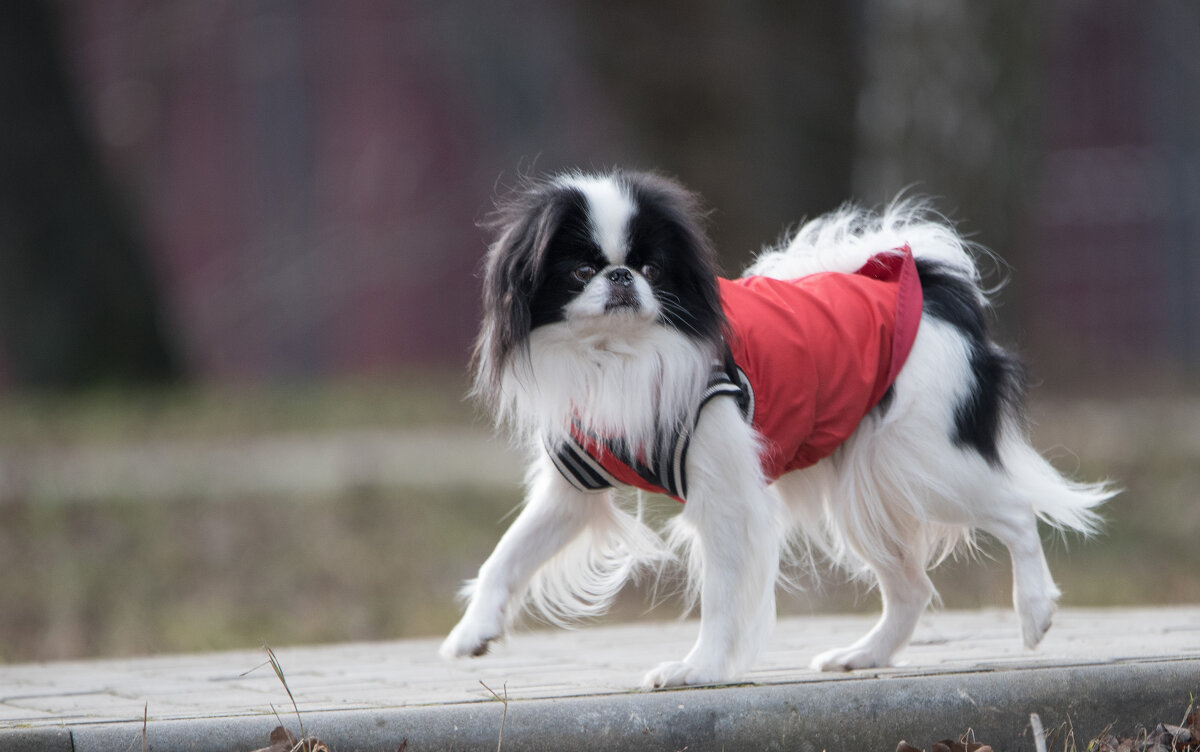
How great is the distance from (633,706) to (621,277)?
1.06 m

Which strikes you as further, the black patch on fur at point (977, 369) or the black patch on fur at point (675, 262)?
the black patch on fur at point (977, 369)

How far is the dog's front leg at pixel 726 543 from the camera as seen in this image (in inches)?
145

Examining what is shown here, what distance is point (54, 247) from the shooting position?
1313 cm

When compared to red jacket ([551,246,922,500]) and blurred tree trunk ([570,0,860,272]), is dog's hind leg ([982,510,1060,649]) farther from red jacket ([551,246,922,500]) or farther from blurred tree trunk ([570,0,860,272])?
blurred tree trunk ([570,0,860,272])

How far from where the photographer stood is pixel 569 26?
12.7 metres

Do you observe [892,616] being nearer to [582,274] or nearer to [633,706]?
[633,706]

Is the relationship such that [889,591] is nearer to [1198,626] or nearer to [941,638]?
[941,638]

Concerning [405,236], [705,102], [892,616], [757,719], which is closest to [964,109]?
[705,102]

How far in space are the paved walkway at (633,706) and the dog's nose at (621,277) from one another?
1.02 m

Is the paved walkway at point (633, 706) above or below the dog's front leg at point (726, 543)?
below

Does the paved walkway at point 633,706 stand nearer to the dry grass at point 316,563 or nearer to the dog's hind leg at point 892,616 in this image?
the dog's hind leg at point 892,616

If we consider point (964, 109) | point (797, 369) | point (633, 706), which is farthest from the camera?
point (964, 109)

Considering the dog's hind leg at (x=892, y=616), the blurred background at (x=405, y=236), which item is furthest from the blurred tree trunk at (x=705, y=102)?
the dog's hind leg at (x=892, y=616)

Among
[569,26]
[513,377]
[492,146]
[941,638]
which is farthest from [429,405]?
[513,377]
